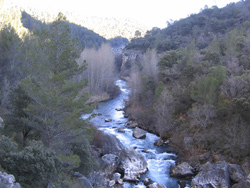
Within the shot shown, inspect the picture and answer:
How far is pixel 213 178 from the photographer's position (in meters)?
13.5

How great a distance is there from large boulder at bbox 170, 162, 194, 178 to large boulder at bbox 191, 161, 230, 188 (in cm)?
121

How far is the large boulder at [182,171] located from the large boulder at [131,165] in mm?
2148

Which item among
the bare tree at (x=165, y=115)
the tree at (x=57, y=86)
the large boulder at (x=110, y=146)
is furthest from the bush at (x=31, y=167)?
the bare tree at (x=165, y=115)

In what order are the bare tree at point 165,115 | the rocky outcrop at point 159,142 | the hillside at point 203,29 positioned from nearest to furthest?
the rocky outcrop at point 159,142 → the bare tree at point 165,115 → the hillside at point 203,29

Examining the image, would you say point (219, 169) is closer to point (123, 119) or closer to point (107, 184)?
point (107, 184)

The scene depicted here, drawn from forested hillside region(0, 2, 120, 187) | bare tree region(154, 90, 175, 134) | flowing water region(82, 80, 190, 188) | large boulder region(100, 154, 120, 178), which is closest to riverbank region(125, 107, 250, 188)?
flowing water region(82, 80, 190, 188)

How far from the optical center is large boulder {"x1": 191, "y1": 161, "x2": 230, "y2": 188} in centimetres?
1326

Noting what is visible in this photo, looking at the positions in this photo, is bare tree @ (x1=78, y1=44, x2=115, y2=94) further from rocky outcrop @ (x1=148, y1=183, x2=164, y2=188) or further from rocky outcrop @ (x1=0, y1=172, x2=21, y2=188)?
rocky outcrop @ (x1=0, y1=172, x2=21, y2=188)

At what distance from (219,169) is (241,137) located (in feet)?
11.7

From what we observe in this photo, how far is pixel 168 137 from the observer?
2283 cm

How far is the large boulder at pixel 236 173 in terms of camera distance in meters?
13.6

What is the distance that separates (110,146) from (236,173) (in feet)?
32.2

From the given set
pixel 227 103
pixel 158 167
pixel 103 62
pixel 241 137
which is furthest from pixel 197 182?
pixel 103 62

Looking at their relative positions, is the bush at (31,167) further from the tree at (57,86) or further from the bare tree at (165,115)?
the bare tree at (165,115)
